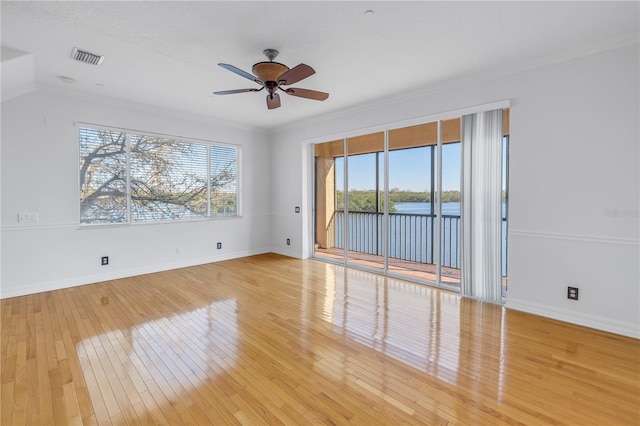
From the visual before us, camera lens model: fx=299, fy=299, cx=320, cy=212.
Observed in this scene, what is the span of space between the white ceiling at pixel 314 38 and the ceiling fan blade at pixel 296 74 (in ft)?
0.99

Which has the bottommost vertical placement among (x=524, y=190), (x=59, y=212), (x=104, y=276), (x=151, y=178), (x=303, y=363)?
(x=303, y=363)

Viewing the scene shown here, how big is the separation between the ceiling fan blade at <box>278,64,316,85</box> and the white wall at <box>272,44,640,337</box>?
7.33 ft

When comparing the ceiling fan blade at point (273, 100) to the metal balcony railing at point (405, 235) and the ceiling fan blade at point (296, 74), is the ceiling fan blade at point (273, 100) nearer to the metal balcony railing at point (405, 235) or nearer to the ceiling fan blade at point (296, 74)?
the ceiling fan blade at point (296, 74)

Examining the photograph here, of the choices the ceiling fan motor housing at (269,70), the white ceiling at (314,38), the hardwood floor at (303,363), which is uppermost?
the white ceiling at (314,38)

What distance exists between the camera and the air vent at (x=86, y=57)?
301 centimetres

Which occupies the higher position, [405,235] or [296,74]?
[296,74]

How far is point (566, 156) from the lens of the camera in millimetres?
3100

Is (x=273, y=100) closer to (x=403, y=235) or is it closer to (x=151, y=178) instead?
(x=151, y=178)

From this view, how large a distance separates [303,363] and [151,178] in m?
4.23

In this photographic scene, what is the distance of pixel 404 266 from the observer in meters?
5.14

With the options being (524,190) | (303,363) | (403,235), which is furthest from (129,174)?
(524,190)

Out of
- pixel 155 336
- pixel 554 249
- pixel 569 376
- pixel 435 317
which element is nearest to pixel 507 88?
pixel 554 249

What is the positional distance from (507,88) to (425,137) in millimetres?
1206

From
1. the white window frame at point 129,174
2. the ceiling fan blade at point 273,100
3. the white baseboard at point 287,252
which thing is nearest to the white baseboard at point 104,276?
the white window frame at point 129,174
